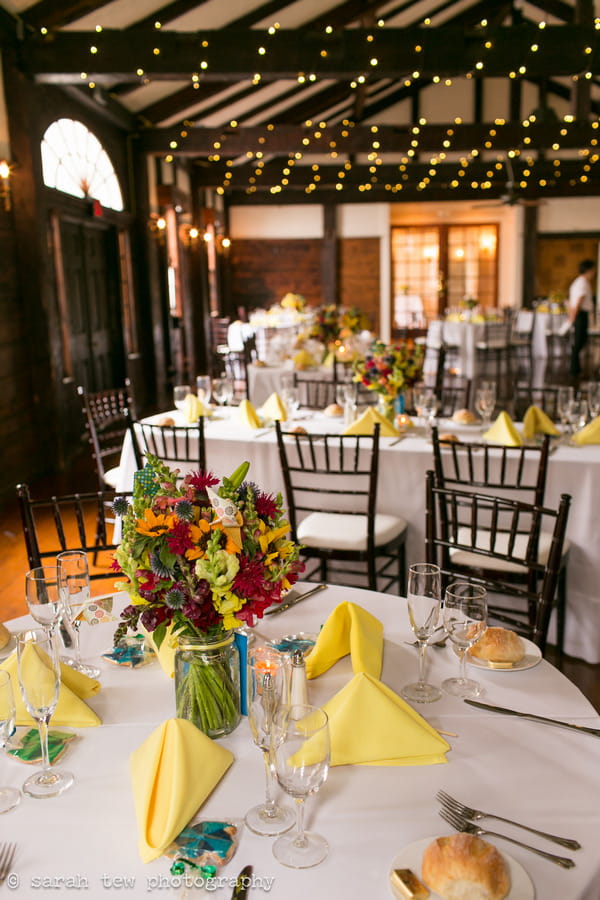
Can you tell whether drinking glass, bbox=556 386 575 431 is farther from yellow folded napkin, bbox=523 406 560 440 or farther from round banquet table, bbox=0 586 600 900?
round banquet table, bbox=0 586 600 900

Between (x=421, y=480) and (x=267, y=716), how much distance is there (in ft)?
8.23

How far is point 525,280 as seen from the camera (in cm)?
1553

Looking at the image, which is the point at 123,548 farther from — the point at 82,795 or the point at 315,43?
the point at 315,43

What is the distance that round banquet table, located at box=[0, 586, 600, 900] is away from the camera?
3.35 ft

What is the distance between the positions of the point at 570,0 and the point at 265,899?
44.7ft

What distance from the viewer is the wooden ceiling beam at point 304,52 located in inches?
234

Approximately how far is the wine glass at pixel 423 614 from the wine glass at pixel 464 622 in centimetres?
2

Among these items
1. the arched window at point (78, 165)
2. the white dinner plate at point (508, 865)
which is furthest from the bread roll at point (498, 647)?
the arched window at point (78, 165)

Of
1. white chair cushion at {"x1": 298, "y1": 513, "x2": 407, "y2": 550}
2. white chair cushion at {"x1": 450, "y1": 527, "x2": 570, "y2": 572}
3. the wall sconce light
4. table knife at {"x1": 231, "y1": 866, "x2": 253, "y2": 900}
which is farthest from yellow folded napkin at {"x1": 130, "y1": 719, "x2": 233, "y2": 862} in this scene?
the wall sconce light

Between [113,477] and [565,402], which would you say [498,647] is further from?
[113,477]

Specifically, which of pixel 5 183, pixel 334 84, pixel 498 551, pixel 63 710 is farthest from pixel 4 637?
pixel 334 84

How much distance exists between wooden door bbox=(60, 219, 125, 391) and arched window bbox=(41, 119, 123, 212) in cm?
36

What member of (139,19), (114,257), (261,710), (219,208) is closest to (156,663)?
(261,710)

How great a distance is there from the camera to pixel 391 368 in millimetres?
3908
